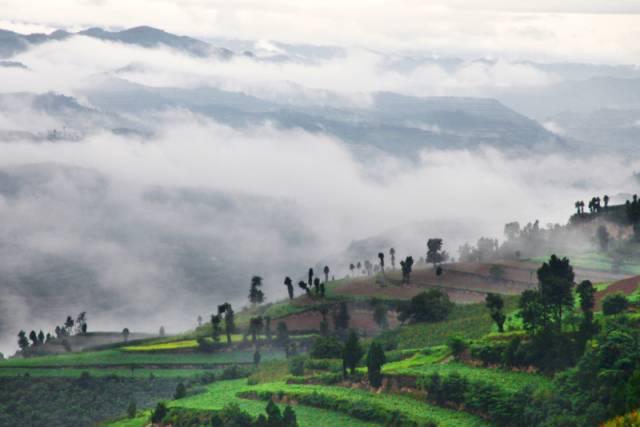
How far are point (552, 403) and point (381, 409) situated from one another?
28.9m

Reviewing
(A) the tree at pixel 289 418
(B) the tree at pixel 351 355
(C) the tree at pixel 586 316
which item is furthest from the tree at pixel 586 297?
(A) the tree at pixel 289 418

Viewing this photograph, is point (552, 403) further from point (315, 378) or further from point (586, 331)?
point (315, 378)

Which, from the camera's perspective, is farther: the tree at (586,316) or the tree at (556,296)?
the tree at (556,296)

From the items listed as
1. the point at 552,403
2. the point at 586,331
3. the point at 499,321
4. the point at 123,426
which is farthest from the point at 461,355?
the point at 123,426

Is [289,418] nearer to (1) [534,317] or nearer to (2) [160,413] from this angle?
(2) [160,413]

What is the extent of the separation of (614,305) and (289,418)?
55592mm

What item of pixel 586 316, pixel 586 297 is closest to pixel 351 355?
pixel 586 316

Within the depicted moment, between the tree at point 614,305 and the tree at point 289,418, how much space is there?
53096 millimetres

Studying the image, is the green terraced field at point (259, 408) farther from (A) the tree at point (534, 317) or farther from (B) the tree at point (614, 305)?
(B) the tree at point (614, 305)

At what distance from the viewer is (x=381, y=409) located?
512 ft

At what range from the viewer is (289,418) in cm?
15712

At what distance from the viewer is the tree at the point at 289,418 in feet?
515

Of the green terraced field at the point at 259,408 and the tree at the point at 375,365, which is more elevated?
the tree at the point at 375,365

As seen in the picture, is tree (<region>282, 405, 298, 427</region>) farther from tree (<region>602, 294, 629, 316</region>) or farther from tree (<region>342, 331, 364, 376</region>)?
tree (<region>602, 294, 629, 316</region>)
